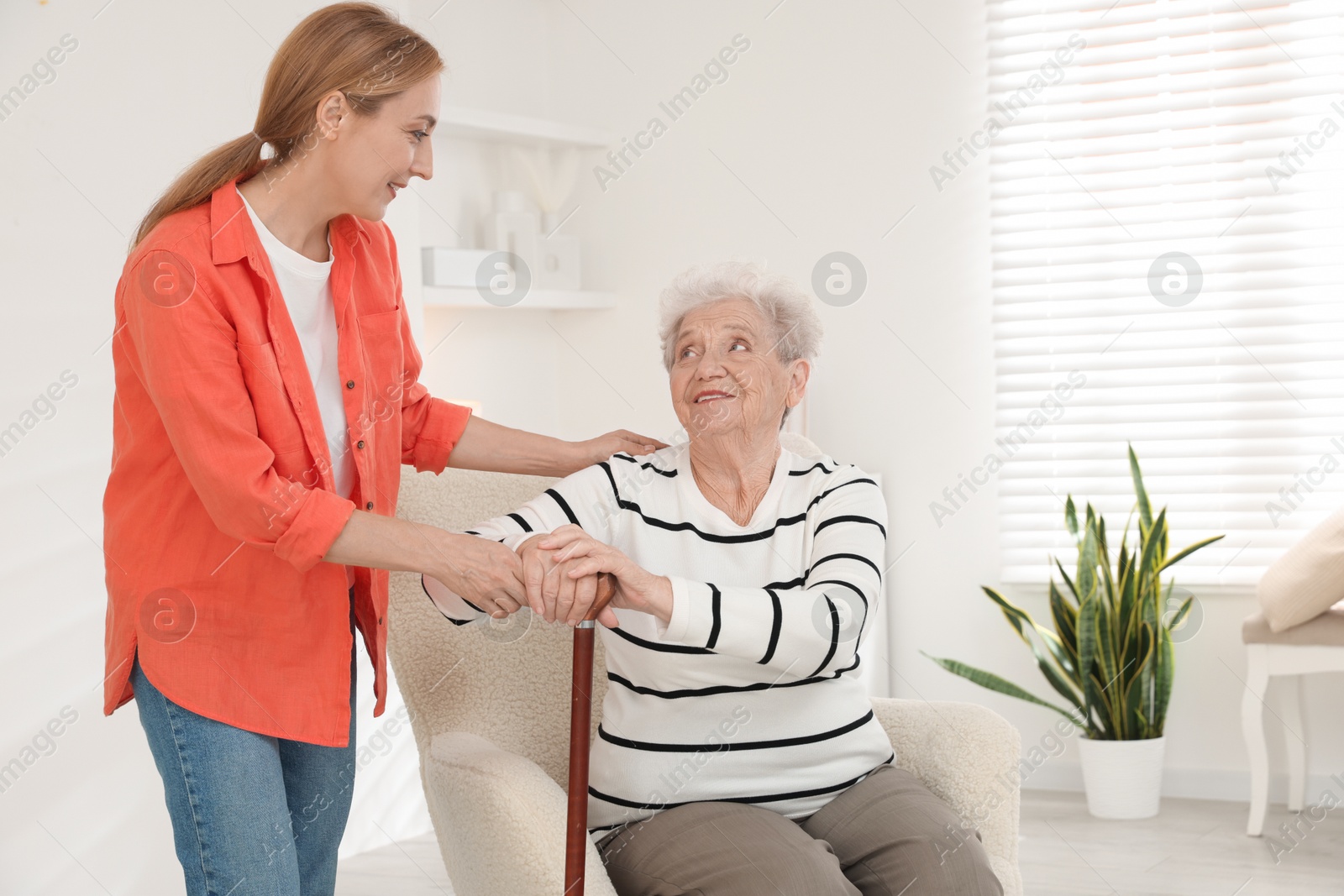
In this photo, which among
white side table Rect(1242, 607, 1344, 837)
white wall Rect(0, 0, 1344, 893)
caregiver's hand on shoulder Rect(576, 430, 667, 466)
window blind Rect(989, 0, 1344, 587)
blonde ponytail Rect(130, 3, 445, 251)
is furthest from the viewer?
window blind Rect(989, 0, 1344, 587)

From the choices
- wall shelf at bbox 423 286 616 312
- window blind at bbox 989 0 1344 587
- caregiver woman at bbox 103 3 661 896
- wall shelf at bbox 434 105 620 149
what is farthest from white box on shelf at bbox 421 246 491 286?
caregiver woman at bbox 103 3 661 896

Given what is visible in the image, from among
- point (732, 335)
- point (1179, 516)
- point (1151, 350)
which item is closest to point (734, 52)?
point (1151, 350)

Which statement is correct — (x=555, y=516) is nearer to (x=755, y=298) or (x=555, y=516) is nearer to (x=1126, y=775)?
(x=755, y=298)

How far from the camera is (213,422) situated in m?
1.32

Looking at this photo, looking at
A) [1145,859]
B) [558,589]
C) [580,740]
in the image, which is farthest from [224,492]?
[1145,859]

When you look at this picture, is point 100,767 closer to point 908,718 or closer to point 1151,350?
point 908,718

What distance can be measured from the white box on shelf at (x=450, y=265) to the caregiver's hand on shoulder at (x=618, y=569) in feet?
6.93

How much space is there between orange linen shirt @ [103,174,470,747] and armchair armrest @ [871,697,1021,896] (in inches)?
34.0

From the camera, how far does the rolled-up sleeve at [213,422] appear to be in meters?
1.32

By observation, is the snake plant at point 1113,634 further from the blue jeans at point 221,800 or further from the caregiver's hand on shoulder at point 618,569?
the blue jeans at point 221,800

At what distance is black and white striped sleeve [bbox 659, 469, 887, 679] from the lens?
1.56 m

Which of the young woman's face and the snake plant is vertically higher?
the young woman's face

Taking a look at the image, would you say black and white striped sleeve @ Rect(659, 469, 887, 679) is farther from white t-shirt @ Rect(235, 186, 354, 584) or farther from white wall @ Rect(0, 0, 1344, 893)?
white wall @ Rect(0, 0, 1344, 893)

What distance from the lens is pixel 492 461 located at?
6.28 ft
